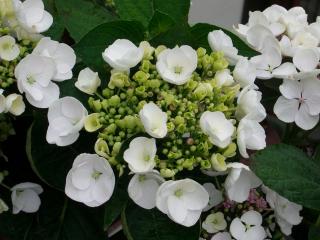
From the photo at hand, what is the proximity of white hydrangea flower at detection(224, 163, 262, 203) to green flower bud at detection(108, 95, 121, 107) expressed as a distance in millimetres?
113

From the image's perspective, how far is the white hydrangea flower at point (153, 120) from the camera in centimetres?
49

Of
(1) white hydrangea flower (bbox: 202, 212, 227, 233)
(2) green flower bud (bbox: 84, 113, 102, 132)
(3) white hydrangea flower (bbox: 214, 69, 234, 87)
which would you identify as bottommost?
(1) white hydrangea flower (bbox: 202, 212, 227, 233)

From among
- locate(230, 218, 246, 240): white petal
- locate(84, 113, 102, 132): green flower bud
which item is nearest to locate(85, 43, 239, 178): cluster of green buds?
locate(84, 113, 102, 132): green flower bud

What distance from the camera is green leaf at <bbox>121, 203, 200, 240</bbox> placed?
562mm

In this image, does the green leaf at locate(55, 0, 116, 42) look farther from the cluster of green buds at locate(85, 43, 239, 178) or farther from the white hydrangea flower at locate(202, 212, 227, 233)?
the white hydrangea flower at locate(202, 212, 227, 233)

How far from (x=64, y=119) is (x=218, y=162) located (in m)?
0.14

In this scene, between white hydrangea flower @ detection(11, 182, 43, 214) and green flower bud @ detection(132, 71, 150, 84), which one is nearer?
green flower bud @ detection(132, 71, 150, 84)

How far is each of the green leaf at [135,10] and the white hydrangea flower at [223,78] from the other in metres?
0.12

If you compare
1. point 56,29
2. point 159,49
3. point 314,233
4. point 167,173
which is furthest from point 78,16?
point 314,233

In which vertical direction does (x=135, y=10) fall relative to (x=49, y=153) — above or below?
above

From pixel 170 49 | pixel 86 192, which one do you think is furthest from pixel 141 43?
pixel 86 192

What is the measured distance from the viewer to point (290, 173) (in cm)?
60

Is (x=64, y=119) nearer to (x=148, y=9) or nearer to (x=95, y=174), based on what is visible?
(x=95, y=174)

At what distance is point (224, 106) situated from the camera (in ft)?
1.76
